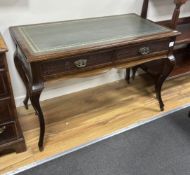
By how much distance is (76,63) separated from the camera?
1.24 meters

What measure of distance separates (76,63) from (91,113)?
0.67 meters

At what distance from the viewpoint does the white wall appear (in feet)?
4.78

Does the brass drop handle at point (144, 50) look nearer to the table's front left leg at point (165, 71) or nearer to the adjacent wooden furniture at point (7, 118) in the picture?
the table's front left leg at point (165, 71)

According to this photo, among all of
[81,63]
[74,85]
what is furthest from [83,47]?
[74,85]

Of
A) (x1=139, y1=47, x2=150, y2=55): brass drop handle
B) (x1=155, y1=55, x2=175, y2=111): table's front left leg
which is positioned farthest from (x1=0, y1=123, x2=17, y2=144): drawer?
(x1=155, y1=55, x2=175, y2=111): table's front left leg

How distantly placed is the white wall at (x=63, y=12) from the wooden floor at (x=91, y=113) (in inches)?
3.3

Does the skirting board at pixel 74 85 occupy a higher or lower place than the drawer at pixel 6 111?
lower

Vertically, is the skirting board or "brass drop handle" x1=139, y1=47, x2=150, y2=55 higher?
"brass drop handle" x1=139, y1=47, x2=150, y2=55

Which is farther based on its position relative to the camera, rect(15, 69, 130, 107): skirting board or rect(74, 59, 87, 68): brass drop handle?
rect(15, 69, 130, 107): skirting board

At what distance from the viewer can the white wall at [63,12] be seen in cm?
146

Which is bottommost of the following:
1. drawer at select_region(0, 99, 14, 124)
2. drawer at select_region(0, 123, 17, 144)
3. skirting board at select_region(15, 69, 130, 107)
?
skirting board at select_region(15, 69, 130, 107)

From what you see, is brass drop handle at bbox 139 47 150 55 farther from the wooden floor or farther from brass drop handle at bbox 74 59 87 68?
the wooden floor

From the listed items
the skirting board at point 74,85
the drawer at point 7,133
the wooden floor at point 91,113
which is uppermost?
the drawer at point 7,133

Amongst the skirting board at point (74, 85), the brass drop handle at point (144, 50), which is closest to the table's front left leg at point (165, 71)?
the brass drop handle at point (144, 50)
